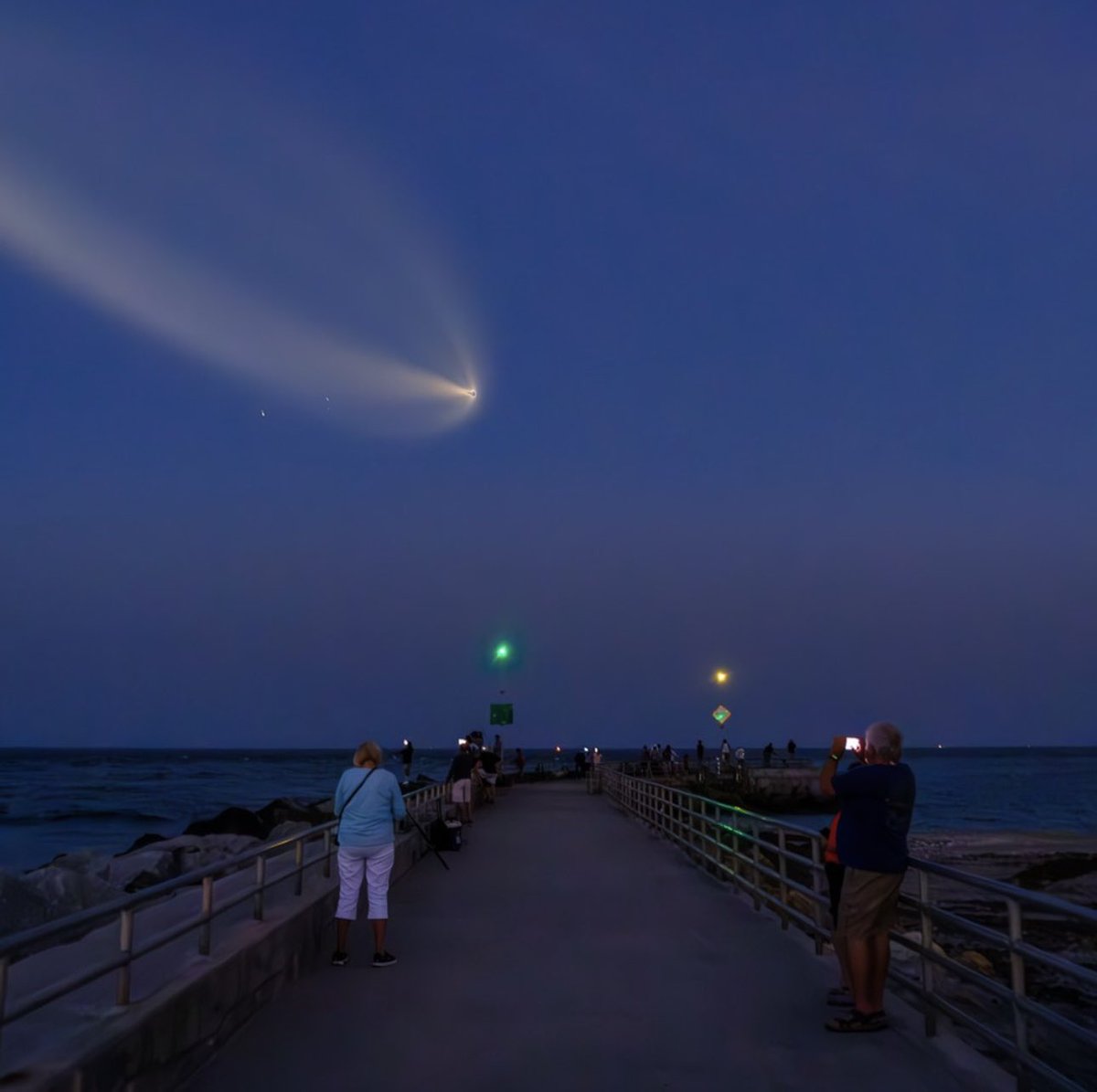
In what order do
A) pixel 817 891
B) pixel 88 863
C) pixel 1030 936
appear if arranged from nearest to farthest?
pixel 817 891
pixel 1030 936
pixel 88 863

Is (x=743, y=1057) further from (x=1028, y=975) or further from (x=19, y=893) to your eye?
(x=1028, y=975)

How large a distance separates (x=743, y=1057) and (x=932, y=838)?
42.0 metres

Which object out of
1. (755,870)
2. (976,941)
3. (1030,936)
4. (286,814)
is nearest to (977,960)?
(976,941)

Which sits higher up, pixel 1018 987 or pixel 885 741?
pixel 885 741

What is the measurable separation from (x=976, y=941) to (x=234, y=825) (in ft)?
76.6

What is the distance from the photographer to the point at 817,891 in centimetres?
870

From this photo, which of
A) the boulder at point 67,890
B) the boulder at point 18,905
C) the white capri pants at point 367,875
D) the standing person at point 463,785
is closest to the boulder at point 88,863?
the boulder at point 67,890

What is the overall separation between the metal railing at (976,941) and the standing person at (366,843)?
334 cm

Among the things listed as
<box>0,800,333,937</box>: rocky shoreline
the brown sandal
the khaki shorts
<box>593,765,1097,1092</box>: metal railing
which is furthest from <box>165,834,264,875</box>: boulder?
the khaki shorts

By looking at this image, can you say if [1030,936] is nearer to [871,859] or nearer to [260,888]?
[871,859]

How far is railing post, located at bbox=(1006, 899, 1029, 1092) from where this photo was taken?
16.9 ft

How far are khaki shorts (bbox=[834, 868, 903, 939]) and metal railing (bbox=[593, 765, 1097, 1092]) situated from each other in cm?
23

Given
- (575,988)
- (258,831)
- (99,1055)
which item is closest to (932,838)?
(258,831)

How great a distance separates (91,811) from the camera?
6025 cm
